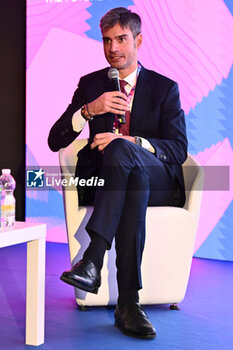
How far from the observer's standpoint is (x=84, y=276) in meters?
1.85

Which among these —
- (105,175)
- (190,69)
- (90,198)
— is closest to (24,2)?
(190,69)

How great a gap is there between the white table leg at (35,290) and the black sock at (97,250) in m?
0.18

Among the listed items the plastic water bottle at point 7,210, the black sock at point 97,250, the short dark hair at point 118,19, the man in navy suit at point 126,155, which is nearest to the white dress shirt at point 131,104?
the man in navy suit at point 126,155

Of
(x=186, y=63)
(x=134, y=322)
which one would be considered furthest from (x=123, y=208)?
(x=186, y=63)

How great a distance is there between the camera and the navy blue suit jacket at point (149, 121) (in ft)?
8.27

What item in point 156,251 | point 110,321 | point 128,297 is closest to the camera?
point 128,297

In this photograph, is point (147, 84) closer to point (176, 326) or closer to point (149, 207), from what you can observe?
point (149, 207)

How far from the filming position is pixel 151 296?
2332 millimetres

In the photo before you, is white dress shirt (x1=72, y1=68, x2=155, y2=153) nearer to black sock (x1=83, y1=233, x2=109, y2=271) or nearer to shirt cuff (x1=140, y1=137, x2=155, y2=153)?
shirt cuff (x1=140, y1=137, x2=155, y2=153)

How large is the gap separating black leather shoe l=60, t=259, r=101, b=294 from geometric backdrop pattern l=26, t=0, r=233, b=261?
207 centimetres

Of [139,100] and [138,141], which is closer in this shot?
[138,141]

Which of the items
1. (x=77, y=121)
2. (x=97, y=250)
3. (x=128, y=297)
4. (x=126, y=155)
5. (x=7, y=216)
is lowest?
(x=128, y=297)

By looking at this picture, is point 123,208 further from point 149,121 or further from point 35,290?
point 149,121

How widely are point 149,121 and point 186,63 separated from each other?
1397mm
